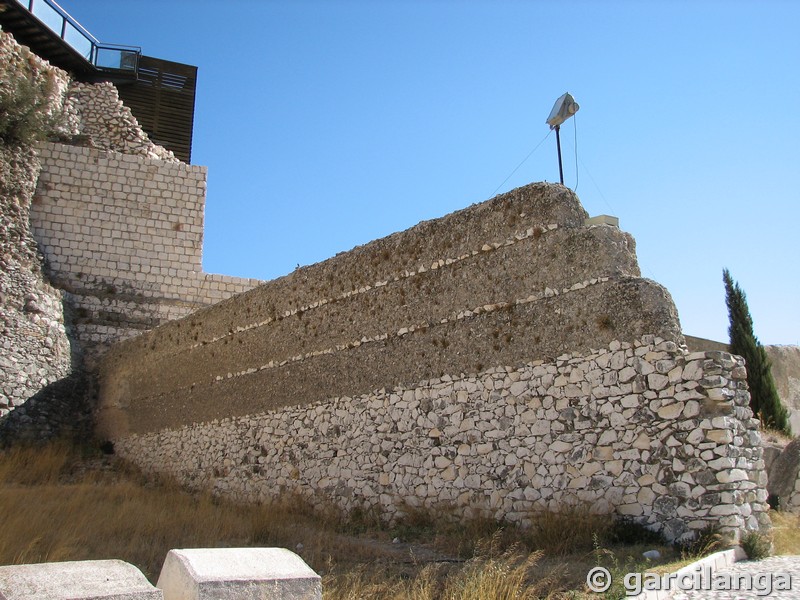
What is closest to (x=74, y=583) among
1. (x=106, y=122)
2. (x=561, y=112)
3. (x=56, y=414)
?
(x=561, y=112)

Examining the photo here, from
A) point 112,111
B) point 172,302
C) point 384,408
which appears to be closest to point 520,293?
point 384,408

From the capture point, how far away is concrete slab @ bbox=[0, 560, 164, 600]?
372 cm

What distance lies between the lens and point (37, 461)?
45.3ft

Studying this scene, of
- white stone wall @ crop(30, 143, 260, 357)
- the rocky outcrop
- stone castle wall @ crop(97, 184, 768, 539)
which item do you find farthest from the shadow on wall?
stone castle wall @ crop(97, 184, 768, 539)

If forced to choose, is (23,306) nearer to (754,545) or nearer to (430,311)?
(430,311)

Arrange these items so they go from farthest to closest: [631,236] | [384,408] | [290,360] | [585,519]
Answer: [290,360] < [384,408] < [631,236] < [585,519]

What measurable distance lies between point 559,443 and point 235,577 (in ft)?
13.5

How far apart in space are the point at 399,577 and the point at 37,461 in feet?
33.5

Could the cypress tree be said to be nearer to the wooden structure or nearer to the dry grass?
the dry grass

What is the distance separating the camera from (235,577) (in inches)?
165

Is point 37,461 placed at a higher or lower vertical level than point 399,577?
higher

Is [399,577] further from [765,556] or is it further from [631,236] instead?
[631,236]

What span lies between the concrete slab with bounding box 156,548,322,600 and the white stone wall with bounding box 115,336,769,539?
3508mm

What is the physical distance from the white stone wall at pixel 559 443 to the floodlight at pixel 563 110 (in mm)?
4377
